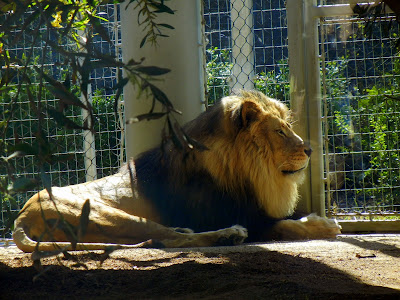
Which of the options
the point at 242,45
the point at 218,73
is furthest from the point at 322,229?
the point at 218,73

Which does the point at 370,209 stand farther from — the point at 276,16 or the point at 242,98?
the point at 276,16

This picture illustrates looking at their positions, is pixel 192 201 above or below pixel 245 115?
below

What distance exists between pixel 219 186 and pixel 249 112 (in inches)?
22.4

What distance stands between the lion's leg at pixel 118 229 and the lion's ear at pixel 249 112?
2.63ft

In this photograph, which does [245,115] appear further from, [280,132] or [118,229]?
[118,229]

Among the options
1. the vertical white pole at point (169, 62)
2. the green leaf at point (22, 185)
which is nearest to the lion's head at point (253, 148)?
the vertical white pole at point (169, 62)

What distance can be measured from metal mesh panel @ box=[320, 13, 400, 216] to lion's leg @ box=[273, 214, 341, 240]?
2.27ft

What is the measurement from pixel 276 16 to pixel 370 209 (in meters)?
2.66

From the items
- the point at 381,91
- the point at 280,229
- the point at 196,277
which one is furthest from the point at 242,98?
the point at 196,277

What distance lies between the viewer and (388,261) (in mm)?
2971

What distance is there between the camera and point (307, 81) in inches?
186

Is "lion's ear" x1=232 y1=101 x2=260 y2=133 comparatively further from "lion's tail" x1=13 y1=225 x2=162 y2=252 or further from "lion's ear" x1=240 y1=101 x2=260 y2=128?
"lion's tail" x1=13 y1=225 x2=162 y2=252

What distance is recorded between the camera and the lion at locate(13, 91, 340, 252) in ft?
13.4

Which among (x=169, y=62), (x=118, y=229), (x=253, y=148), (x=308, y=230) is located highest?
(x=169, y=62)
